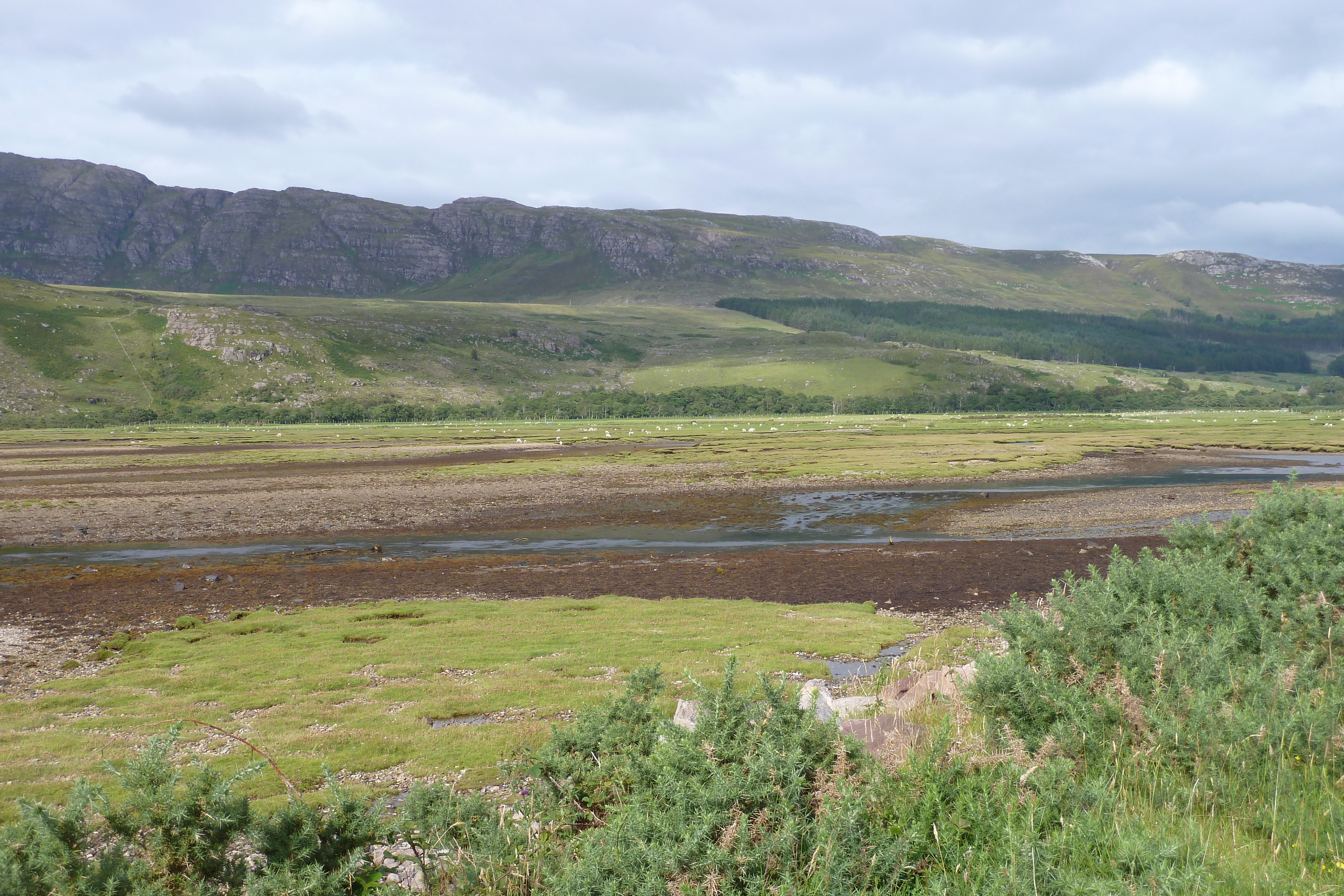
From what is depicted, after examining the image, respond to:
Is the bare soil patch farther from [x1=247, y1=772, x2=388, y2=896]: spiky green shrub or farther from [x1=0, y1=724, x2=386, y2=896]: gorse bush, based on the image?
[x1=247, y1=772, x2=388, y2=896]: spiky green shrub

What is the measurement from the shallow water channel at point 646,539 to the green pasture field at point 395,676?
488 inches

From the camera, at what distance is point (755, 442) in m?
110

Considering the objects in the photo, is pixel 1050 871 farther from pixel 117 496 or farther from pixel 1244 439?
pixel 1244 439

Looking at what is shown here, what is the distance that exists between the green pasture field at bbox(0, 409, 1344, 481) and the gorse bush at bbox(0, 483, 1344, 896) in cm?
5755

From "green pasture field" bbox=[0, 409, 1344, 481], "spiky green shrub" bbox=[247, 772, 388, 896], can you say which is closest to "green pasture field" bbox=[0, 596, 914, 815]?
"spiky green shrub" bbox=[247, 772, 388, 896]

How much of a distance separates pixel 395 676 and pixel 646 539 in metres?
23.5

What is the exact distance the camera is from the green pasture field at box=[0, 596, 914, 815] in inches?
500

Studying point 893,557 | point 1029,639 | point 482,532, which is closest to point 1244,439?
point 893,557

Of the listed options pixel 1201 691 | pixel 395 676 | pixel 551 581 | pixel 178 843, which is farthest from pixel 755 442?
pixel 178 843

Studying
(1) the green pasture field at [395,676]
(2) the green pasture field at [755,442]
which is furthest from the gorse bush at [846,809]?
(2) the green pasture field at [755,442]

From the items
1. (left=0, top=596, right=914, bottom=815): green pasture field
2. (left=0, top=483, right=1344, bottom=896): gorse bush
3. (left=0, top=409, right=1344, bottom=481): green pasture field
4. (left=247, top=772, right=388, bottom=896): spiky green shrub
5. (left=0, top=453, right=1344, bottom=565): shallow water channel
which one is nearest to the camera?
(left=0, top=483, right=1344, bottom=896): gorse bush

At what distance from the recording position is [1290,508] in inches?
514

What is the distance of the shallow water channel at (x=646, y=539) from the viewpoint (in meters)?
37.2

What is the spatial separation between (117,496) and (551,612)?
5206 centimetres
